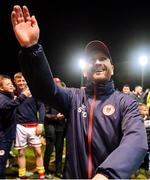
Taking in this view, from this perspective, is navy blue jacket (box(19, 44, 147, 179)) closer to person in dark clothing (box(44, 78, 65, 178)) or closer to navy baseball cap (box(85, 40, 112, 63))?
navy baseball cap (box(85, 40, 112, 63))

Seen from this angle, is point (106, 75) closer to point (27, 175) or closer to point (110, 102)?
point (110, 102)

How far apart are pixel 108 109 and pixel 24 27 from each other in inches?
29.4

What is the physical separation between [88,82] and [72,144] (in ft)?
1.57

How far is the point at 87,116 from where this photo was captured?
2545 mm

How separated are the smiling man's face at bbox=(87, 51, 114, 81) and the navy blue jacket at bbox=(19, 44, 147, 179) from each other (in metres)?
0.06

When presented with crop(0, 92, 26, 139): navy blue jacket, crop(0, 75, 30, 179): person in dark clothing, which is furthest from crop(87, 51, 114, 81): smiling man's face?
crop(0, 92, 26, 139): navy blue jacket

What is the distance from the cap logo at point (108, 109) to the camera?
2.48 meters

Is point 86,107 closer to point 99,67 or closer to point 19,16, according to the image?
point 99,67

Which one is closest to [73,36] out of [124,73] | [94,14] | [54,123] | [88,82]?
[94,14]

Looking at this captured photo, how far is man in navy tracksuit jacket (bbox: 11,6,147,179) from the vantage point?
233 cm

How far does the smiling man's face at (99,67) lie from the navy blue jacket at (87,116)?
6 centimetres

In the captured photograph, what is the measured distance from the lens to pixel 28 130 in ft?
24.7

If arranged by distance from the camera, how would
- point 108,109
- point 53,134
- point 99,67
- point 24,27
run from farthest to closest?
1. point 53,134
2. point 99,67
3. point 108,109
4. point 24,27

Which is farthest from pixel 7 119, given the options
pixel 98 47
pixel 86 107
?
pixel 86 107
